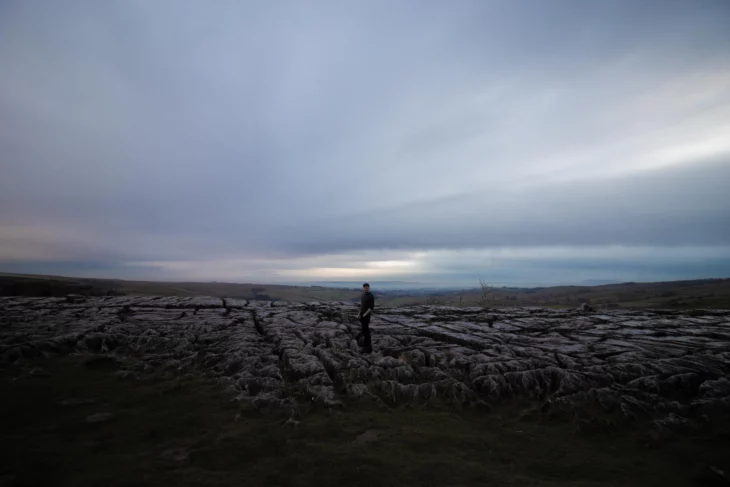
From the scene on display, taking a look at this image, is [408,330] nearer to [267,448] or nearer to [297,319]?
[297,319]

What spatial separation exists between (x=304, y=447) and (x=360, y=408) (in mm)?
3634

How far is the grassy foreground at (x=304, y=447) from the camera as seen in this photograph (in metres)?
9.30

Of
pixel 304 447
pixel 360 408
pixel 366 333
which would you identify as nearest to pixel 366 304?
pixel 366 333

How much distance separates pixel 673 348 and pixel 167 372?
92.9 ft

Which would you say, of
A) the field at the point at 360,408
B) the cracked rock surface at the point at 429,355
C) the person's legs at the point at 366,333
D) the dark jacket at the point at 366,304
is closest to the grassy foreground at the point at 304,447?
the field at the point at 360,408

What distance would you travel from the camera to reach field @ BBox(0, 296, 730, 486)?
9703mm

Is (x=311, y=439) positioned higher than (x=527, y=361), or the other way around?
(x=527, y=361)

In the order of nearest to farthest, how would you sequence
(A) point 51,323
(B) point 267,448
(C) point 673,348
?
1. (B) point 267,448
2. (C) point 673,348
3. (A) point 51,323

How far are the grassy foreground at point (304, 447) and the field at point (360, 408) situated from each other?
6cm

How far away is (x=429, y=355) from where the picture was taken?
19375 mm

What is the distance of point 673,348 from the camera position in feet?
64.6

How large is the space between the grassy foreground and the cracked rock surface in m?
1.53

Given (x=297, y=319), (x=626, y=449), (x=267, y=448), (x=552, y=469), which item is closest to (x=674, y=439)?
(x=626, y=449)

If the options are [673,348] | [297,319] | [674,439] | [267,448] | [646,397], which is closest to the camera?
[267,448]
